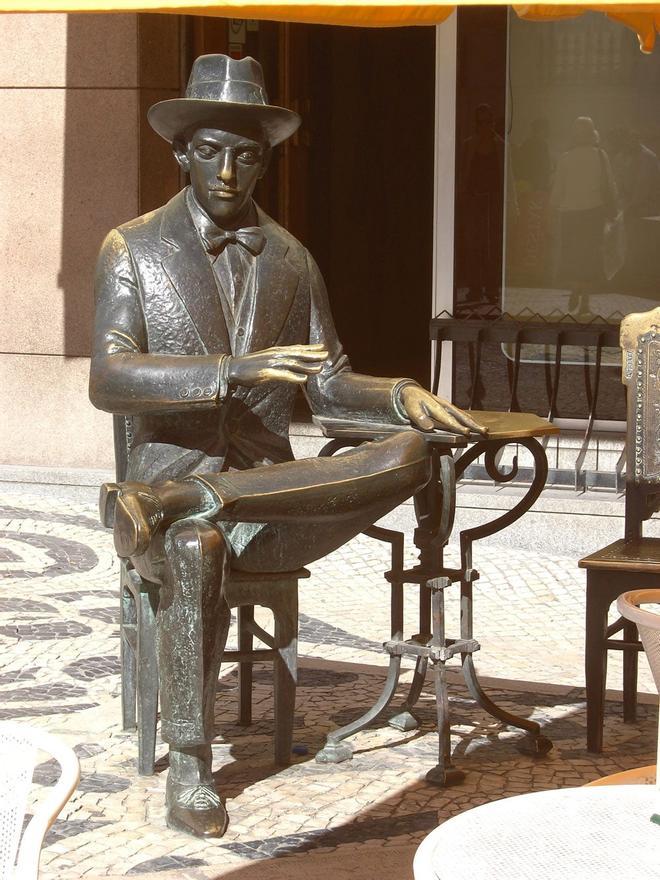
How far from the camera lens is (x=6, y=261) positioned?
9367 millimetres

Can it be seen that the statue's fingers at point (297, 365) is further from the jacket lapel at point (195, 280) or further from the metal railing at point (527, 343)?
the metal railing at point (527, 343)

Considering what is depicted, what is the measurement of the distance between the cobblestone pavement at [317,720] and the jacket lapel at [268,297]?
4.35ft

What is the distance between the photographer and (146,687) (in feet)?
15.1

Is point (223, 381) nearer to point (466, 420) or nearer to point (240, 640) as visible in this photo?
point (466, 420)

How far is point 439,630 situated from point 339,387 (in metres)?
0.81

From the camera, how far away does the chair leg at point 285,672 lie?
15.4ft

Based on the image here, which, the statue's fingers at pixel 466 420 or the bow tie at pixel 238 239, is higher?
the bow tie at pixel 238 239

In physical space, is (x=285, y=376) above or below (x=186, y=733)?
above

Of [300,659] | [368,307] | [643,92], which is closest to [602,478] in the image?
[643,92]

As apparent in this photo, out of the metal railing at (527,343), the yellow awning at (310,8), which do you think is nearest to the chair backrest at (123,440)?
the yellow awning at (310,8)

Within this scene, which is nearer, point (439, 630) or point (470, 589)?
point (439, 630)

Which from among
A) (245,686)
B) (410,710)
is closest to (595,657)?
(410,710)

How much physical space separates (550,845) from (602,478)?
631cm

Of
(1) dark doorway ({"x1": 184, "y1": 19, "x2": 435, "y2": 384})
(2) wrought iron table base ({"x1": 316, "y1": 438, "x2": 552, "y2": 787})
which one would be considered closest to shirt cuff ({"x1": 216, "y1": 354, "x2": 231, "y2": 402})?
(2) wrought iron table base ({"x1": 316, "y1": 438, "x2": 552, "y2": 787})
